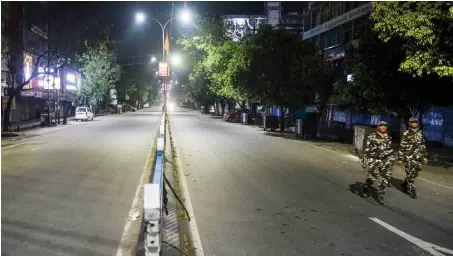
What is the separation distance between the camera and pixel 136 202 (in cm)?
791

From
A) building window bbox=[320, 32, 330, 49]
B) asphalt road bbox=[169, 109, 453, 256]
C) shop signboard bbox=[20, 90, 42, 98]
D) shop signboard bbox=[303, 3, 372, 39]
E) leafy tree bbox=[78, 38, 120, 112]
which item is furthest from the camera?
leafy tree bbox=[78, 38, 120, 112]

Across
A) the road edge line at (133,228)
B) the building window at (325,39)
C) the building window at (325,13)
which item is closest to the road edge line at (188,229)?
the road edge line at (133,228)

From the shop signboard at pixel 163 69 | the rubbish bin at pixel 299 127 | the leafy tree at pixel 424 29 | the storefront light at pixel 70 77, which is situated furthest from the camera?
the storefront light at pixel 70 77

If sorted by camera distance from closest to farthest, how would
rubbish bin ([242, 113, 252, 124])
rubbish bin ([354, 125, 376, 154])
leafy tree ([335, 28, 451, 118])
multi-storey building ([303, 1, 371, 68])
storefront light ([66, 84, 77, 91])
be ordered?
1. rubbish bin ([354, 125, 376, 154])
2. leafy tree ([335, 28, 451, 118])
3. multi-storey building ([303, 1, 371, 68])
4. rubbish bin ([242, 113, 252, 124])
5. storefront light ([66, 84, 77, 91])

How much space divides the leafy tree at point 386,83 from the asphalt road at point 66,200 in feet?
36.8

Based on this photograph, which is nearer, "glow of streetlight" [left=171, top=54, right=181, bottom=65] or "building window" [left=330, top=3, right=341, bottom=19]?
"building window" [left=330, top=3, right=341, bottom=19]

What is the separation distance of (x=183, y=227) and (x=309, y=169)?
7.02 m

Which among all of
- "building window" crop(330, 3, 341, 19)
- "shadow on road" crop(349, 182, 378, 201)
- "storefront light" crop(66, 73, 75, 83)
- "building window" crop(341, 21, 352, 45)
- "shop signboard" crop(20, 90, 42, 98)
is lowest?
"shadow on road" crop(349, 182, 378, 201)

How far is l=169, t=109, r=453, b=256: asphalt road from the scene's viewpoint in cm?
566

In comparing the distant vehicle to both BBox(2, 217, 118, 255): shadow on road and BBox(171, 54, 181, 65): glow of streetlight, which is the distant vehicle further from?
BBox(2, 217, 118, 255): shadow on road

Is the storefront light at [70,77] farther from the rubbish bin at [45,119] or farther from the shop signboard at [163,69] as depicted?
the rubbish bin at [45,119]

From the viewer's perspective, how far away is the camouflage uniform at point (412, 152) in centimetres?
Answer: 881

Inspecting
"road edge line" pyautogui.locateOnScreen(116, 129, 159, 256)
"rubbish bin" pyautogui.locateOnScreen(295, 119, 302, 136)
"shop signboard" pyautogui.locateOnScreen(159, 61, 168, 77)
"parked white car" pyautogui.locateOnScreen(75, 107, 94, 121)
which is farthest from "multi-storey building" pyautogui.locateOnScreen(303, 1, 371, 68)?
"road edge line" pyautogui.locateOnScreen(116, 129, 159, 256)

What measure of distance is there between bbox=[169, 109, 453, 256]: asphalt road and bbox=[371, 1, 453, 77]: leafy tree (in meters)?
4.10
